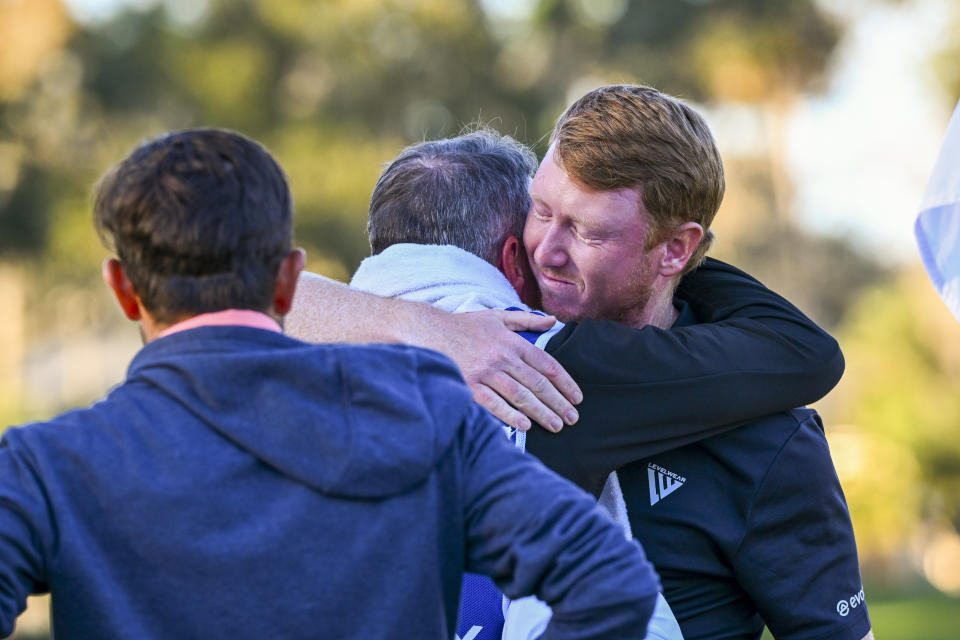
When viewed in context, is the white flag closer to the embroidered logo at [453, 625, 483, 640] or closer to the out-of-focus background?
the embroidered logo at [453, 625, 483, 640]

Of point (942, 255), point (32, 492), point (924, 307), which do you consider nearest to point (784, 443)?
point (942, 255)

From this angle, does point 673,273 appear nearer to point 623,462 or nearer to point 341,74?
point 623,462

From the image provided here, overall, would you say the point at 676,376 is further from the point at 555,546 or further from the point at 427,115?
the point at 427,115

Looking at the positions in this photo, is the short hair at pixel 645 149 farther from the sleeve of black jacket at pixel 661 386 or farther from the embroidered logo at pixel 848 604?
the embroidered logo at pixel 848 604

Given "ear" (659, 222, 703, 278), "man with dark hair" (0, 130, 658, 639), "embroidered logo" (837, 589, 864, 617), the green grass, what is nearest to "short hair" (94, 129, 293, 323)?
"man with dark hair" (0, 130, 658, 639)

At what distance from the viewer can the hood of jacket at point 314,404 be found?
1592 mm

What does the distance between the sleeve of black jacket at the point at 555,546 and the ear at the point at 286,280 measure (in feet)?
1.04

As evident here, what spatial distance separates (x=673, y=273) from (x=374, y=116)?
814 inches

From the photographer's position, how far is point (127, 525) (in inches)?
62.0

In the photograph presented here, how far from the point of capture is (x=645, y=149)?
247 centimetres

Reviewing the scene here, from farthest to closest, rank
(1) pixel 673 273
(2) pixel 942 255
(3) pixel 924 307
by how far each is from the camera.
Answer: (3) pixel 924 307 → (2) pixel 942 255 → (1) pixel 673 273

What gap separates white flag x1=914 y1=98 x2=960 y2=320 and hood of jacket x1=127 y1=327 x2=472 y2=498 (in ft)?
5.52

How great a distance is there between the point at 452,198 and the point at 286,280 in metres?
0.84

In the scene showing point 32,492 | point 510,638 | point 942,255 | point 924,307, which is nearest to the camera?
point 32,492
